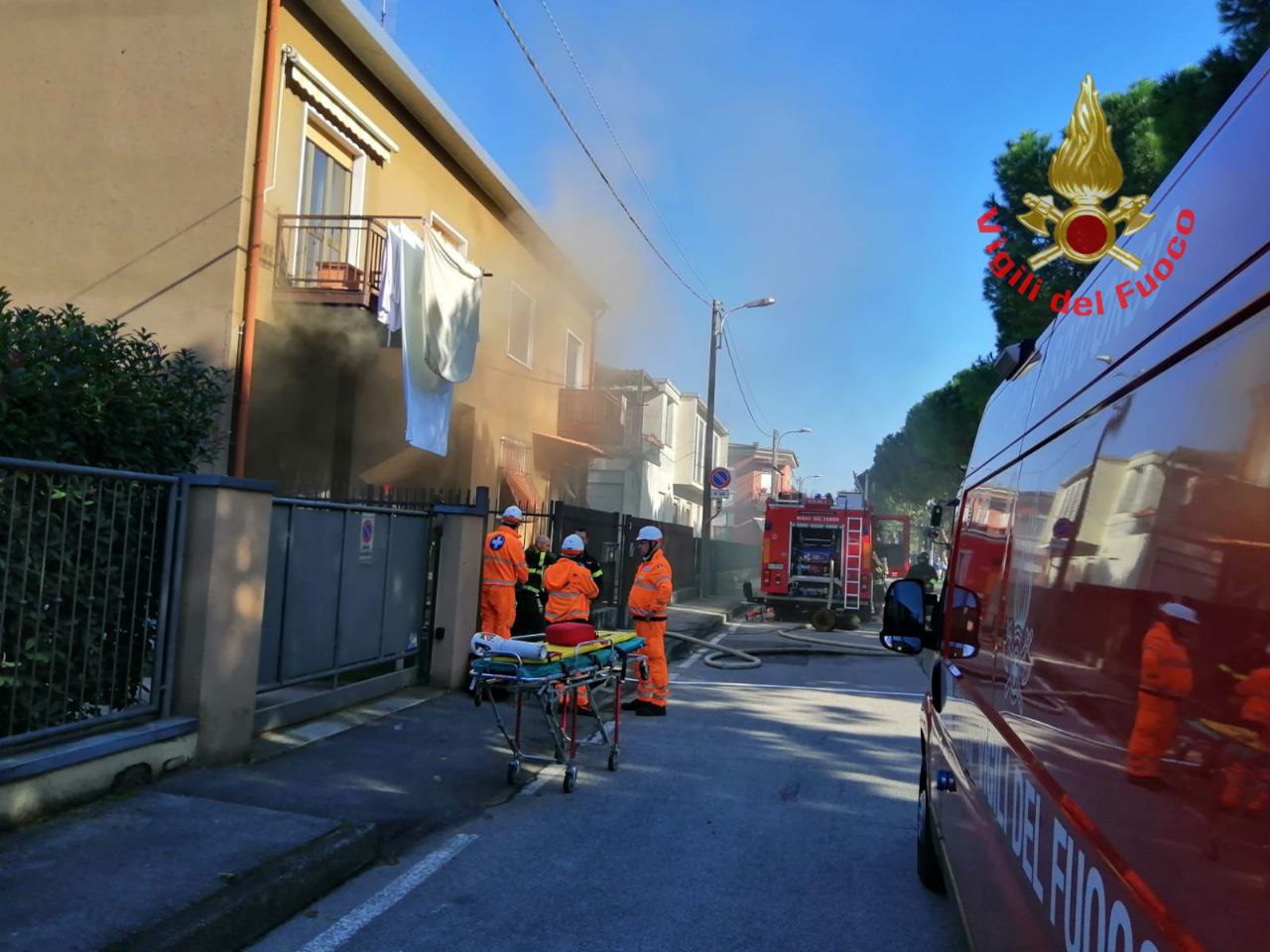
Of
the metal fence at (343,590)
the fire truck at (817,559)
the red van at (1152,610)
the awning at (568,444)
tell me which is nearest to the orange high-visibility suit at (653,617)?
the metal fence at (343,590)

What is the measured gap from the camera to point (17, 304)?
33.6 ft

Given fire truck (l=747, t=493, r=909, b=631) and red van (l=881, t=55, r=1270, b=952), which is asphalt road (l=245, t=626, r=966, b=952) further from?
fire truck (l=747, t=493, r=909, b=631)

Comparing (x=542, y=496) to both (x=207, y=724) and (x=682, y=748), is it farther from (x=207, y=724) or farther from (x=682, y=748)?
(x=207, y=724)

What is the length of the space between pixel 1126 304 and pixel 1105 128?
1.77m

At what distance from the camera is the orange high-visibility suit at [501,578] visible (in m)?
8.84

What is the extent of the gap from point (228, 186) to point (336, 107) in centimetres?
189

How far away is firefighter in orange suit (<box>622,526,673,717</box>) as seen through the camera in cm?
819

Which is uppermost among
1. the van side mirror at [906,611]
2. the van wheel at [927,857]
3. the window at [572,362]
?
the window at [572,362]

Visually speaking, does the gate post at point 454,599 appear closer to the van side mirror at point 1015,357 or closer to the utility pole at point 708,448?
the van side mirror at point 1015,357

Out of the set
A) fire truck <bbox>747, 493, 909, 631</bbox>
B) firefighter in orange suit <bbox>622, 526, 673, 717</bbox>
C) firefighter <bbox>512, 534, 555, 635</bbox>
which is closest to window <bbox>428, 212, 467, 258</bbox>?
firefighter <bbox>512, 534, 555, 635</bbox>

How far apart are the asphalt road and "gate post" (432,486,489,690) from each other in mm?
1976

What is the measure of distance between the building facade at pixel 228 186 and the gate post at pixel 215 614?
4199 mm

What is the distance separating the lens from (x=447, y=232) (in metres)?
13.9

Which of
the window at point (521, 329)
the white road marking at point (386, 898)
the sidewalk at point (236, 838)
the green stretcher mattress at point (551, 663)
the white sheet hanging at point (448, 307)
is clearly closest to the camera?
the sidewalk at point (236, 838)
